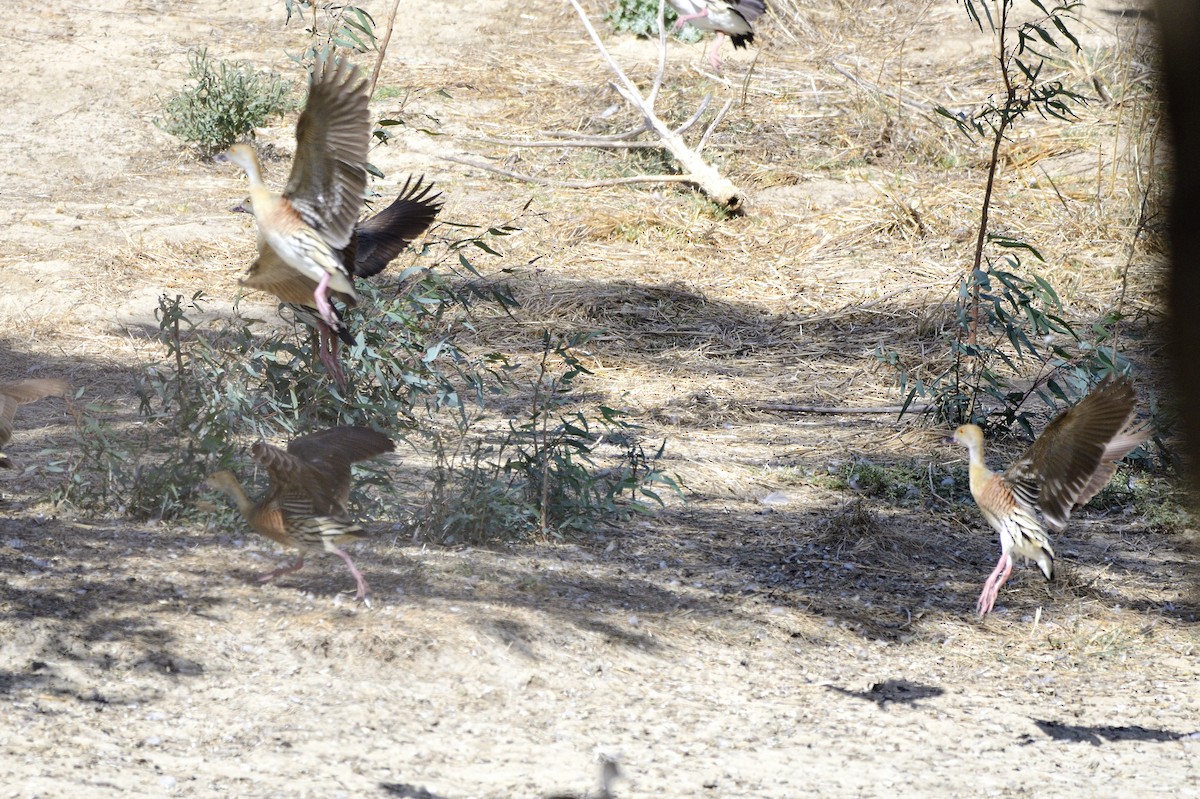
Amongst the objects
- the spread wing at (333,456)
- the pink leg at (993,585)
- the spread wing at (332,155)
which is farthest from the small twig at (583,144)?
the pink leg at (993,585)

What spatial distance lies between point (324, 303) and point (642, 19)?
1002 cm

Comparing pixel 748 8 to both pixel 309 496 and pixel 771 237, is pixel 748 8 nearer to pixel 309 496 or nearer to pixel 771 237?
pixel 771 237

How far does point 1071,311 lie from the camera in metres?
8.91

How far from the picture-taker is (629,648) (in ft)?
14.9

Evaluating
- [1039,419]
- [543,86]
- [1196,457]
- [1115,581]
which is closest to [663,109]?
[543,86]

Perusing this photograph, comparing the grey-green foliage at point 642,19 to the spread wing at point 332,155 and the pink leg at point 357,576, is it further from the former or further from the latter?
the pink leg at point 357,576


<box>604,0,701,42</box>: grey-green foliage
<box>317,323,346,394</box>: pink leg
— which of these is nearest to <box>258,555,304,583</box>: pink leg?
<box>317,323,346,394</box>: pink leg

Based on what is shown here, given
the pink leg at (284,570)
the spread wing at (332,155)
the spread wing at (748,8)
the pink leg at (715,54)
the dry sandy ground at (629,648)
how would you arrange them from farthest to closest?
the pink leg at (715,54) < the spread wing at (748,8) < the pink leg at (284,570) < the spread wing at (332,155) < the dry sandy ground at (629,648)

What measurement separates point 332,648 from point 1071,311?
255 inches

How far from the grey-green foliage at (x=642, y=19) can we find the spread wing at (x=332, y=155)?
9.62m

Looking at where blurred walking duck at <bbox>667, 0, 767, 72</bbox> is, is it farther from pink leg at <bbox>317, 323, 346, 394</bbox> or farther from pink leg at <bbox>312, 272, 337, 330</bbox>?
pink leg at <bbox>312, 272, 337, 330</bbox>

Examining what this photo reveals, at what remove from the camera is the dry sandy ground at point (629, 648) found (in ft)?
12.1

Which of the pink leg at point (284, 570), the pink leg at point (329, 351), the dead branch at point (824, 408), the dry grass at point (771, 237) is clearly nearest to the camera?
the pink leg at point (284, 570)

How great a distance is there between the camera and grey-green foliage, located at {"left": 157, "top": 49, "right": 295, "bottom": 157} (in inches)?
437
